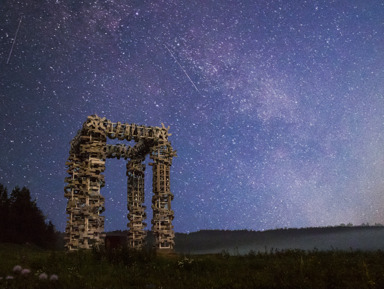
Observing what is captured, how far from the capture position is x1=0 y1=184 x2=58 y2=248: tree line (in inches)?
1373

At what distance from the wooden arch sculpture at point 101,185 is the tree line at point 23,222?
12671 millimetres

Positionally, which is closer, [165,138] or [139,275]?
[139,275]

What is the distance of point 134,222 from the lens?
26922 mm

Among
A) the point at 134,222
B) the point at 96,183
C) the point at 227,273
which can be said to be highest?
the point at 96,183

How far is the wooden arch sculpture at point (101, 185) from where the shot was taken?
851 inches

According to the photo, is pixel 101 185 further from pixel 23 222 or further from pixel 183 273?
pixel 23 222

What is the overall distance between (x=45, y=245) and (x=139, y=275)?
30.3m

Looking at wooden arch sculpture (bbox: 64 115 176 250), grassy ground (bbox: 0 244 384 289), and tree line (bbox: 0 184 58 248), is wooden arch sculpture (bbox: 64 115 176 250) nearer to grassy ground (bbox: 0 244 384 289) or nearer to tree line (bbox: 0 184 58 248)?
grassy ground (bbox: 0 244 384 289)

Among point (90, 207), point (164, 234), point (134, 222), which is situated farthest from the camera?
point (134, 222)

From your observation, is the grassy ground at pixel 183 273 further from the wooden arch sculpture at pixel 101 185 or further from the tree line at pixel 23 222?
the tree line at pixel 23 222

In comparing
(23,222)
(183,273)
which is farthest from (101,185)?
(23,222)

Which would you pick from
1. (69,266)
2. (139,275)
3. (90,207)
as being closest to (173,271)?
(139,275)

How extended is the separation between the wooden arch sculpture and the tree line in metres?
12.7

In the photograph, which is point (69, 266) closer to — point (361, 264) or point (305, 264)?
point (305, 264)
